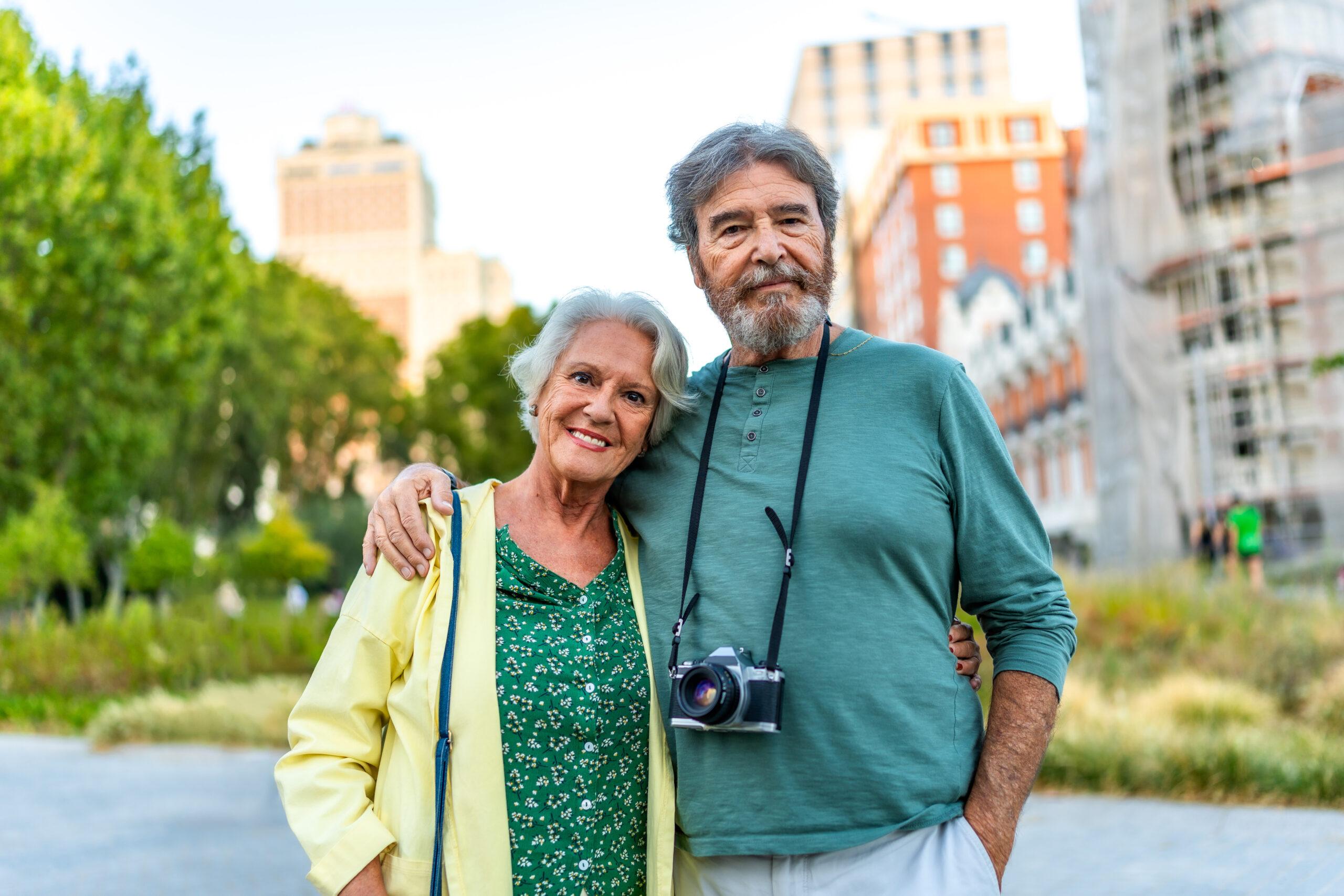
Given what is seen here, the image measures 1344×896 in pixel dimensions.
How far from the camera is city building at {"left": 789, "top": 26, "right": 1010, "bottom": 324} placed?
3725 inches

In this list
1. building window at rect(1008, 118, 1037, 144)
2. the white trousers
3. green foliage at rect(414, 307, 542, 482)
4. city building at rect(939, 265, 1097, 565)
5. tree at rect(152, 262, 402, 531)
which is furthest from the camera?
building window at rect(1008, 118, 1037, 144)

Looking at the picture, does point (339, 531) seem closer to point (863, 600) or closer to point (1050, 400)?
point (1050, 400)

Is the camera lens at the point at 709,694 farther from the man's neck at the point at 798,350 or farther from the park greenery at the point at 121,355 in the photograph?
the park greenery at the point at 121,355

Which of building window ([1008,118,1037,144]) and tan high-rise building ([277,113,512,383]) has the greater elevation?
tan high-rise building ([277,113,512,383])

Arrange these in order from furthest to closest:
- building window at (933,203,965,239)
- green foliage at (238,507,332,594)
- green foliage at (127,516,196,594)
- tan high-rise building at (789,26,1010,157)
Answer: tan high-rise building at (789,26,1010,157) < building window at (933,203,965,239) < green foliage at (238,507,332,594) < green foliage at (127,516,196,594)

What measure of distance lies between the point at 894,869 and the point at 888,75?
102m

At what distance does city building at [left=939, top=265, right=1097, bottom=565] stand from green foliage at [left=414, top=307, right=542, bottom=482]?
17527mm

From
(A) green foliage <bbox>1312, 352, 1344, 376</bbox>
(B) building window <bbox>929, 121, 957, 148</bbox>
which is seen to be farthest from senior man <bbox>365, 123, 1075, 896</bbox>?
(B) building window <bbox>929, 121, 957, 148</bbox>

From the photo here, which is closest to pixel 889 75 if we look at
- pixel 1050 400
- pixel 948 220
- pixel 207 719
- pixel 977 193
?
pixel 977 193

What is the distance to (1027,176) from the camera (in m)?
66.3

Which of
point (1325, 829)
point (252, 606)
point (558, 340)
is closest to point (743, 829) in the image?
point (558, 340)

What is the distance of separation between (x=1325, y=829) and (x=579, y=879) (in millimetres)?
5487

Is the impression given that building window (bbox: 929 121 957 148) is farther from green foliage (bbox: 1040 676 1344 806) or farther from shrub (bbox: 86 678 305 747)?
green foliage (bbox: 1040 676 1344 806)

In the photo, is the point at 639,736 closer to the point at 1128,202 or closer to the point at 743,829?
the point at 743,829
